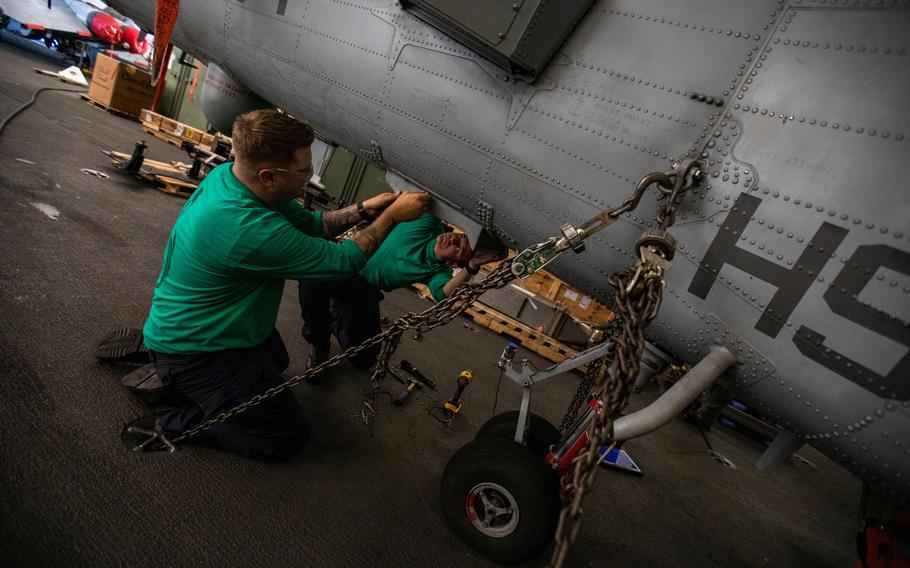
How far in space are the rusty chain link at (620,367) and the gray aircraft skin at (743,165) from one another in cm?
62

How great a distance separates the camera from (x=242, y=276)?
2092 mm

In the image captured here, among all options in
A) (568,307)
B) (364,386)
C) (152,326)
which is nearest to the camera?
(152,326)

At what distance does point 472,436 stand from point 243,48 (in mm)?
4078

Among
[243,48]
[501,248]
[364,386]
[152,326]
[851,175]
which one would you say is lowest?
[364,386]

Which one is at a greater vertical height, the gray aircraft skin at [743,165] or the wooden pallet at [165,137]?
the gray aircraft skin at [743,165]

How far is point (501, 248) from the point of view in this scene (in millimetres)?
3301

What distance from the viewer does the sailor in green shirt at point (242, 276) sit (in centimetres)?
197

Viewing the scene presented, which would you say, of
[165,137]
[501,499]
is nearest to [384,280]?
[501,499]

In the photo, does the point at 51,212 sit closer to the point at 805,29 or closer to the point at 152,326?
the point at 152,326

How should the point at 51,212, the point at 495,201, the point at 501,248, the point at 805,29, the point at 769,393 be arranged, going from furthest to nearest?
the point at 51,212 → the point at 501,248 → the point at 495,201 → the point at 769,393 → the point at 805,29

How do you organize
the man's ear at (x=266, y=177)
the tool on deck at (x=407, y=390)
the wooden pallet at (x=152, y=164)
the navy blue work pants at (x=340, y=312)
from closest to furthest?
1. the man's ear at (x=266, y=177)
2. the navy blue work pants at (x=340, y=312)
3. the tool on deck at (x=407, y=390)
4. the wooden pallet at (x=152, y=164)

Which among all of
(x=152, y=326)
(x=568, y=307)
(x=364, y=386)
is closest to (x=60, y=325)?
(x=152, y=326)

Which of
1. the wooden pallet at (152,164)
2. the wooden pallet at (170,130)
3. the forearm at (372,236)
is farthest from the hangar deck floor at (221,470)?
the wooden pallet at (170,130)

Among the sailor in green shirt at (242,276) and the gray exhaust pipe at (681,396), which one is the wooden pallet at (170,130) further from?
the gray exhaust pipe at (681,396)
